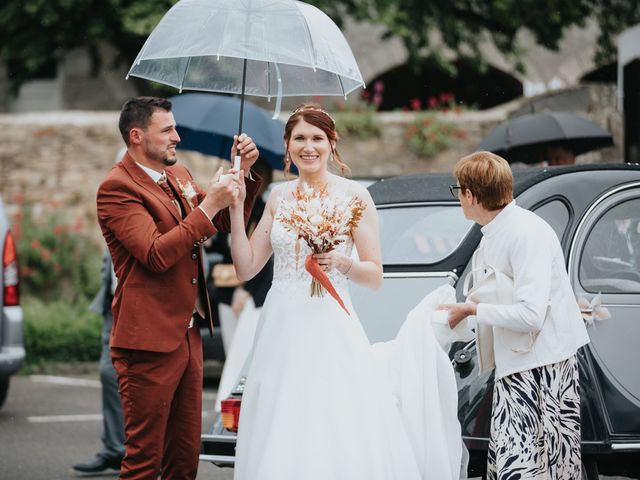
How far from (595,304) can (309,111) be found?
1.67 m

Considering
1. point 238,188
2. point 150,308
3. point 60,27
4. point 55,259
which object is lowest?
point 150,308

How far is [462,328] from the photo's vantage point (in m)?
5.40

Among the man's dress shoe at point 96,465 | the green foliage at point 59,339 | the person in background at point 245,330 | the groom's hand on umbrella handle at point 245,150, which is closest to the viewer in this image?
the groom's hand on umbrella handle at point 245,150

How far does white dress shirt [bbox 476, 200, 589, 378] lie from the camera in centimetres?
509

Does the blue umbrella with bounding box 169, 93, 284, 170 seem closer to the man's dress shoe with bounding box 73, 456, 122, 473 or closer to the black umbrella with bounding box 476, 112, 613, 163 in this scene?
the black umbrella with bounding box 476, 112, 613, 163

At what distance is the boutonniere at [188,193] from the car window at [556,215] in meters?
1.71

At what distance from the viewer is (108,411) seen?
7988mm

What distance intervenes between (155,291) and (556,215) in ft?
6.78

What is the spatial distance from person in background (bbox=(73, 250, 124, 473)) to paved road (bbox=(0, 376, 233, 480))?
0.10 metres

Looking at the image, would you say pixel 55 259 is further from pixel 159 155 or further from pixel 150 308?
pixel 150 308

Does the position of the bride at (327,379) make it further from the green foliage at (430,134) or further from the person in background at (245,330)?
the green foliage at (430,134)

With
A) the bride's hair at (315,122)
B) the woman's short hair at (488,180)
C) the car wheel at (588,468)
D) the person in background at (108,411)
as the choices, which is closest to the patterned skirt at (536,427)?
the car wheel at (588,468)

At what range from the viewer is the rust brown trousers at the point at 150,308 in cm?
510

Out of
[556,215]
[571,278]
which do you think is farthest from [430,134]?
[571,278]
